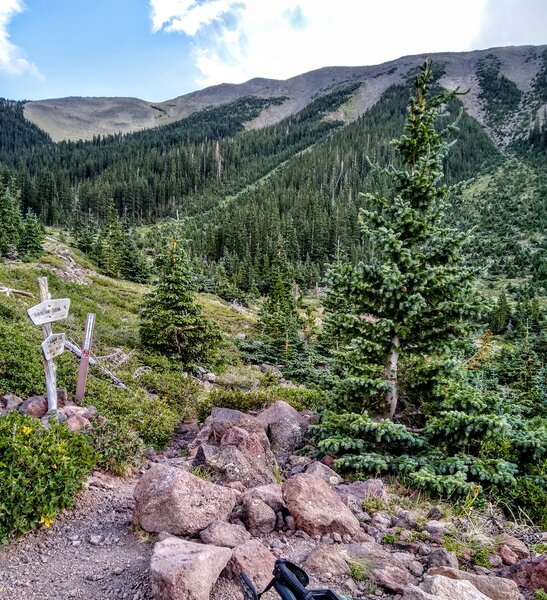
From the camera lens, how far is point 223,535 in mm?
4051

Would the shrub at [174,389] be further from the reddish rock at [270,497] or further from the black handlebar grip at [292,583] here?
the black handlebar grip at [292,583]

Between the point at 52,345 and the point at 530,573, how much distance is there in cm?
731

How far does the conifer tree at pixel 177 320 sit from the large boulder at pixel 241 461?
9456 millimetres

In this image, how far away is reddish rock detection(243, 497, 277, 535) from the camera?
15.1 feet

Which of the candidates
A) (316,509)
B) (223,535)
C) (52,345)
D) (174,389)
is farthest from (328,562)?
(174,389)

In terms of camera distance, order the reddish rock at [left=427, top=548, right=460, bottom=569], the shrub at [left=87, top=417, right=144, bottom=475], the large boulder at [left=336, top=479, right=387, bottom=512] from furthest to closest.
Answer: the shrub at [left=87, top=417, right=144, bottom=475] < the large boulder at [left=336, top=479, right=387, bottom=512] < the reddish rock at [left=427, top=548, right=460, bottom=569]

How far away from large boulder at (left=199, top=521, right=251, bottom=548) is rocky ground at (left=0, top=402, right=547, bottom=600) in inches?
0.4

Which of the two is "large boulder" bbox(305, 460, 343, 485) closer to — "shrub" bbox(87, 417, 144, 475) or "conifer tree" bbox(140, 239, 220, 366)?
"shrub" bbox(87, 417, 144, 475)

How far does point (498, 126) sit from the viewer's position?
168 m

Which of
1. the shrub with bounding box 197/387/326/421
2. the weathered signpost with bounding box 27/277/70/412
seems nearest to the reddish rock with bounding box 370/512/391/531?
the shrub with bounding box 197/387/326/421

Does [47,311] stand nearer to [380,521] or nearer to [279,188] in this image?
[380,521]

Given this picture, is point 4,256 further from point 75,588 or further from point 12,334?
point 75,588

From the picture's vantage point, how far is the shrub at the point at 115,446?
6.25 metres

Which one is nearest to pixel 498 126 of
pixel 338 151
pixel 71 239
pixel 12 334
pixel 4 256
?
pixel 338 151
